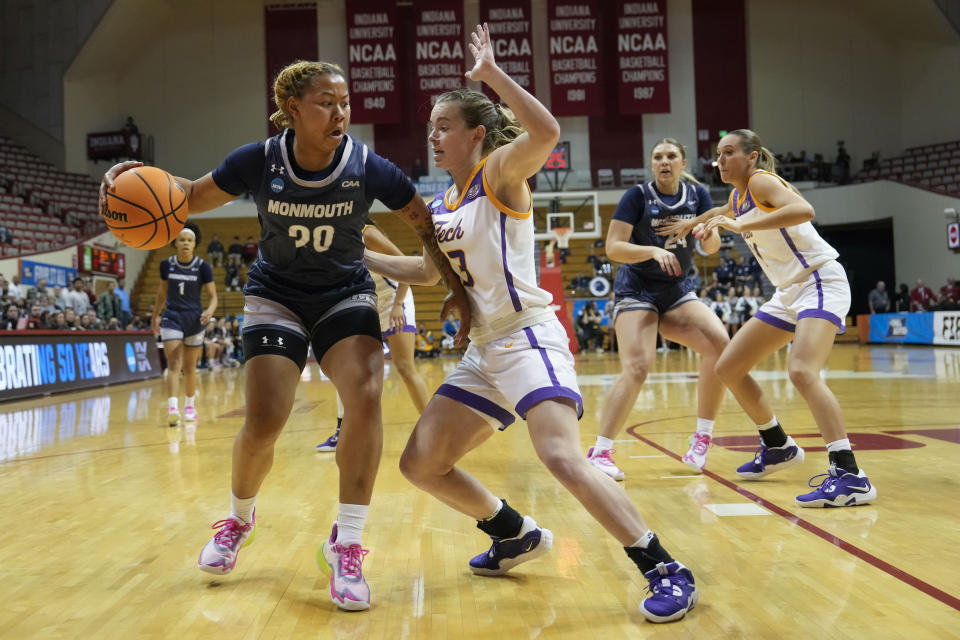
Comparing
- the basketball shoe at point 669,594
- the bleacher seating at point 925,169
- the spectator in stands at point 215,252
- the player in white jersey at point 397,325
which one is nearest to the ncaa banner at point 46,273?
the spectator in stands at point 215,252

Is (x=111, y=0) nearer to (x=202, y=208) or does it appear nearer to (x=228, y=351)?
(x=228, y=351)

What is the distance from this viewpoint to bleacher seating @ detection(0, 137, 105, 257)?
73.2 ft

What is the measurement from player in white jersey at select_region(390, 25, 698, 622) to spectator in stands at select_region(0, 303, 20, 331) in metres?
12.7

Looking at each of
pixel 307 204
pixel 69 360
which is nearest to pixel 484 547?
pixel 307 204

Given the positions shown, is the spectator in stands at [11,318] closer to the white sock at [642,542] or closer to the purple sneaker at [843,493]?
the purple sneaker at [843,493]

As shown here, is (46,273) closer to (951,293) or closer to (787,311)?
(787,311)

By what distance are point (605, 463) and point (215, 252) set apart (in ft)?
81.5

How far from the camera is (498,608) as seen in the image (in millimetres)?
2689

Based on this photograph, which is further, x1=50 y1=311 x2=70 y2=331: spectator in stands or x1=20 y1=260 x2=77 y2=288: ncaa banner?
x1=20 y1=260 x2=77 y2=288: ncaa banner

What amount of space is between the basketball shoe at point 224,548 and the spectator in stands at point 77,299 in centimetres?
1611

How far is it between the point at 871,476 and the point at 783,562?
1.93 metres

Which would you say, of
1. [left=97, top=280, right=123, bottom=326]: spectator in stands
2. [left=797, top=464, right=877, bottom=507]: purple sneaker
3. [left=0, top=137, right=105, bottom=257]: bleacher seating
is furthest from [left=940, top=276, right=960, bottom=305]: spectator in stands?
[left=0, top=137, right=105, bottom=257]: bleacher seating

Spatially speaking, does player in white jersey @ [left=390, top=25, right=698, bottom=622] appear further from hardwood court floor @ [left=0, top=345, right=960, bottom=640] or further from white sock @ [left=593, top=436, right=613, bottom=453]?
white sock @ [left=593, top=436, right=613, bottom=453]

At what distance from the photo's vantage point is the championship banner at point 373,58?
2916 centimetres
